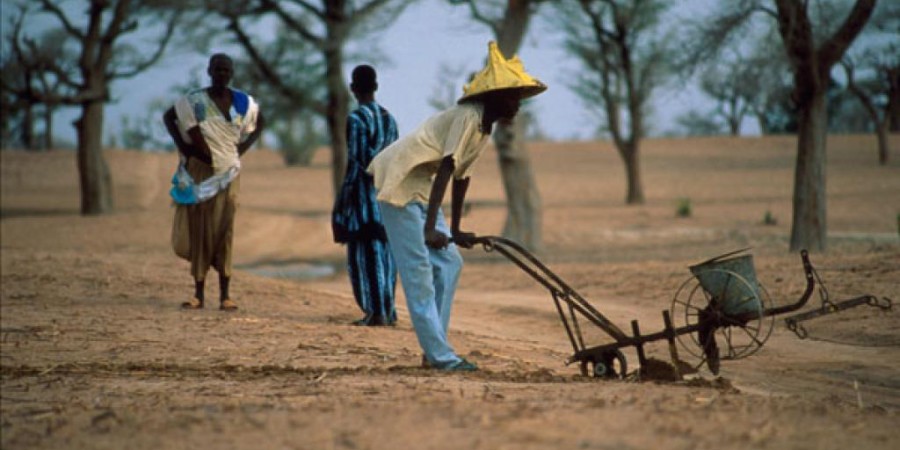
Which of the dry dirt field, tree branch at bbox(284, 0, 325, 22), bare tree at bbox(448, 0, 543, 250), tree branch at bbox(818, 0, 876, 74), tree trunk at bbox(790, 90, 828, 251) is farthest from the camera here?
tree branch at bbox(284, 0, 325, 22)

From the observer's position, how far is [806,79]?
15.1 metres

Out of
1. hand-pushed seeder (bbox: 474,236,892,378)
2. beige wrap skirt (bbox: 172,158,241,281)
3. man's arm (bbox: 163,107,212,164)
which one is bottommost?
hand-pushed seeder (bbox: 474,236,892,378)

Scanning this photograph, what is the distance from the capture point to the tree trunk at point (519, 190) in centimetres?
1984

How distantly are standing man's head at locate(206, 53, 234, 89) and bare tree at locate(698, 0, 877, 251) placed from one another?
27.1 ft

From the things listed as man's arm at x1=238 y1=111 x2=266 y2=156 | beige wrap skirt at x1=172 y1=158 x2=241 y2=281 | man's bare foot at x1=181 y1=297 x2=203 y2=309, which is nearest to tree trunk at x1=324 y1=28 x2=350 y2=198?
man's arm at x1=238 y1=111 x2=266 y2=156

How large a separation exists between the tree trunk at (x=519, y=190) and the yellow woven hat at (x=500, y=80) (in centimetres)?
1354

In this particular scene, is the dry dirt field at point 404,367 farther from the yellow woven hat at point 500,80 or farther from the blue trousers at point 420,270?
the yellow woven hat at point 500,80

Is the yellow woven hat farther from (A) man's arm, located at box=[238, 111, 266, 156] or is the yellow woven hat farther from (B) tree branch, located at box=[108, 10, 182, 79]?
(B) tree branch, located at box=[108, 10, 182, 79]

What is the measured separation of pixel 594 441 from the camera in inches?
154

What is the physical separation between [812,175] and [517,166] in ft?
19.7

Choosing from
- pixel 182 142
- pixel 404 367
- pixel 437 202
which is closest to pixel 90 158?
pixel 182 142

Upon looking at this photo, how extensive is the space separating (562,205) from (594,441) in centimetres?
2982

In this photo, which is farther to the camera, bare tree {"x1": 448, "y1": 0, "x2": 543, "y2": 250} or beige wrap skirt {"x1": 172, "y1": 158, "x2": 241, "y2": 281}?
bare tree {"x1": 448, "y1": 0, "x2": 543, "y2": 250}

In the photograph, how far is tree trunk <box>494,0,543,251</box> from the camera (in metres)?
19.7
